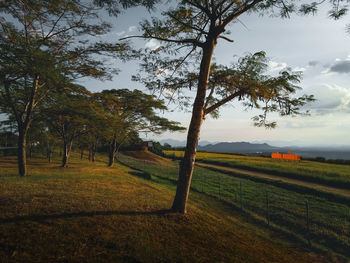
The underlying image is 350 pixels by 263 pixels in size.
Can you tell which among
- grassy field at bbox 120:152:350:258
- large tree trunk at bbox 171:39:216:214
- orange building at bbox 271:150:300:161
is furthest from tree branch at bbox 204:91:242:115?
orange building at bbox 271:150:300:161

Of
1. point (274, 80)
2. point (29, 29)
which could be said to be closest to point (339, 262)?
point (274, 80)

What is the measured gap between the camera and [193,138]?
7.09m

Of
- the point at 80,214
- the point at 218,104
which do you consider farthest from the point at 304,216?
the point at 80,214

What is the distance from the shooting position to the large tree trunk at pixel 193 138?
279 inches

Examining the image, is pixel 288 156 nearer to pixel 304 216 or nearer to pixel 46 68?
pixel 304 216

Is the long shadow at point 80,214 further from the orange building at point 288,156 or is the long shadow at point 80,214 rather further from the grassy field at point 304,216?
the orange building at point 288,156

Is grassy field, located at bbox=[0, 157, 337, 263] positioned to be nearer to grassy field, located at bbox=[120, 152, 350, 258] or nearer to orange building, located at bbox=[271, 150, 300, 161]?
grassy field, located at bbox=[120, 152, 350, 258]

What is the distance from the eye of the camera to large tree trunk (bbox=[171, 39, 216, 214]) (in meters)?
7.08

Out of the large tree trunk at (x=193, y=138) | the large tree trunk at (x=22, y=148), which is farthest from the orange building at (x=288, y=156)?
the large tree trunk at (x=22, y=148)

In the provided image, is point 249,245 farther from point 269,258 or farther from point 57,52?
point 57,52

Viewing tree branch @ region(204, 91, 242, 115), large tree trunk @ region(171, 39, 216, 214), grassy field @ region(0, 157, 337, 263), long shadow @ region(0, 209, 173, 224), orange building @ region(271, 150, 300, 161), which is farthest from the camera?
orange building @ region(271, 150, 300, 161)

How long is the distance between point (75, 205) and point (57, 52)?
1003 centimetres

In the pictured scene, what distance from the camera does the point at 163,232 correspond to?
560 centimetres

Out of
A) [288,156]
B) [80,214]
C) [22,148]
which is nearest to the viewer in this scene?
[80,214]
